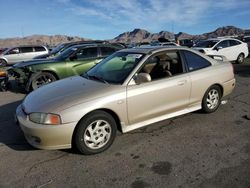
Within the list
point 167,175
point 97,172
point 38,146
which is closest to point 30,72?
point 38,146

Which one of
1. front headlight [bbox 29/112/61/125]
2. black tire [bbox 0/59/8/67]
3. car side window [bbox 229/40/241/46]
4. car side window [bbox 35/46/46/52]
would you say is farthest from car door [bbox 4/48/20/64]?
front headlight [bbox 29/112/61/125]

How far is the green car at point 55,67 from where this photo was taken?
8141mm

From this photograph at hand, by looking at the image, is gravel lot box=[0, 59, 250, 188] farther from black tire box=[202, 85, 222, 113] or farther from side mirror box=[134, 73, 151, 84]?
side mirror box=[134, 73, 151, 84]

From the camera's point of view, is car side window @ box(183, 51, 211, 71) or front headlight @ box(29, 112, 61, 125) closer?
front headlight @ box(29, 112, 61, 125)

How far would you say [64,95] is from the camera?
13.2 feet

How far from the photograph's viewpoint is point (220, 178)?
3.24 metres

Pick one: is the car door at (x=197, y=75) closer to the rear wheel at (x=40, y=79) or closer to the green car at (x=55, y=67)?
the green car at (x=55, y=67)

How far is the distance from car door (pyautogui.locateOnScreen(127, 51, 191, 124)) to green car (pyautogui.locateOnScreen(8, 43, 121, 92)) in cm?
440

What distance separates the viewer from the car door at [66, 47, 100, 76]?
8643 mm

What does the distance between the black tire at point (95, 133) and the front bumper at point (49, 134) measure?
0.40ft

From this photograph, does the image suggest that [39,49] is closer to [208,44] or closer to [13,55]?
[13,55]

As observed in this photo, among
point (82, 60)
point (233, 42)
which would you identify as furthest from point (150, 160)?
point (233, 42)

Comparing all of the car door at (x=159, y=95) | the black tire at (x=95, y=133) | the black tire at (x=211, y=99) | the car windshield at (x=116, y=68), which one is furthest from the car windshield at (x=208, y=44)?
the black tire at (x=95, y=133)

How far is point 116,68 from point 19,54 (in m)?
17.3
